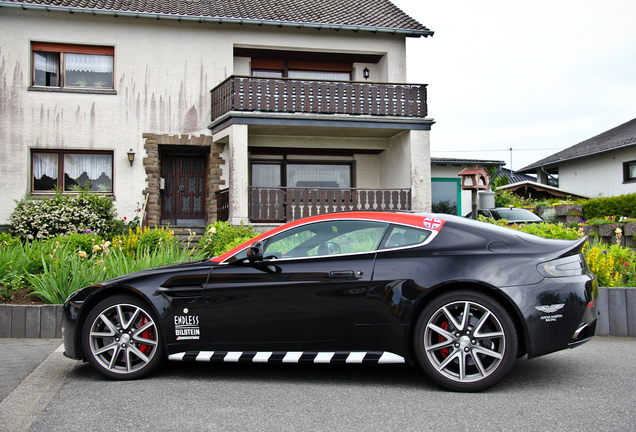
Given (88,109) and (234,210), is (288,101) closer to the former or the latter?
(234,210)

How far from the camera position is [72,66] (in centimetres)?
1580

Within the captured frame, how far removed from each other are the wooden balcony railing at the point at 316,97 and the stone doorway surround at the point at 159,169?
91 cm

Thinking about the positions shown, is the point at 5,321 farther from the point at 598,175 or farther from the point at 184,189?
the point at 598,175

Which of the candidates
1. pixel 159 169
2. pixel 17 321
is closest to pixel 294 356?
pixel 17 321

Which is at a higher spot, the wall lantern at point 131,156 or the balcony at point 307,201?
the wall lantern at point 131,156

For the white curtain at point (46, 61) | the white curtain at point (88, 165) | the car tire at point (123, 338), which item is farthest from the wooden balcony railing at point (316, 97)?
the car tire at point (123, 338)

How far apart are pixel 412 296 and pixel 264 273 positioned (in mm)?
1196

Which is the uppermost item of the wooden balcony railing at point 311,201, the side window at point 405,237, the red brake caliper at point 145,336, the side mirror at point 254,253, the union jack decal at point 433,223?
the wooden balcony railing at point 311,201

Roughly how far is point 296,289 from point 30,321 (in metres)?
3.81

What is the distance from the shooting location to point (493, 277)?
4.08 metres

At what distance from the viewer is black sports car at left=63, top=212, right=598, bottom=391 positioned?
13.2 feet

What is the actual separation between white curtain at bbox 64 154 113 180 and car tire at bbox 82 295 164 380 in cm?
1212

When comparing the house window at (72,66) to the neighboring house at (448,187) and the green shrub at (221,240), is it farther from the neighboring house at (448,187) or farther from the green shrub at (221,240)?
the neighboring house at (448,187)

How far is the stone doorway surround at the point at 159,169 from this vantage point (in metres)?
15.6
